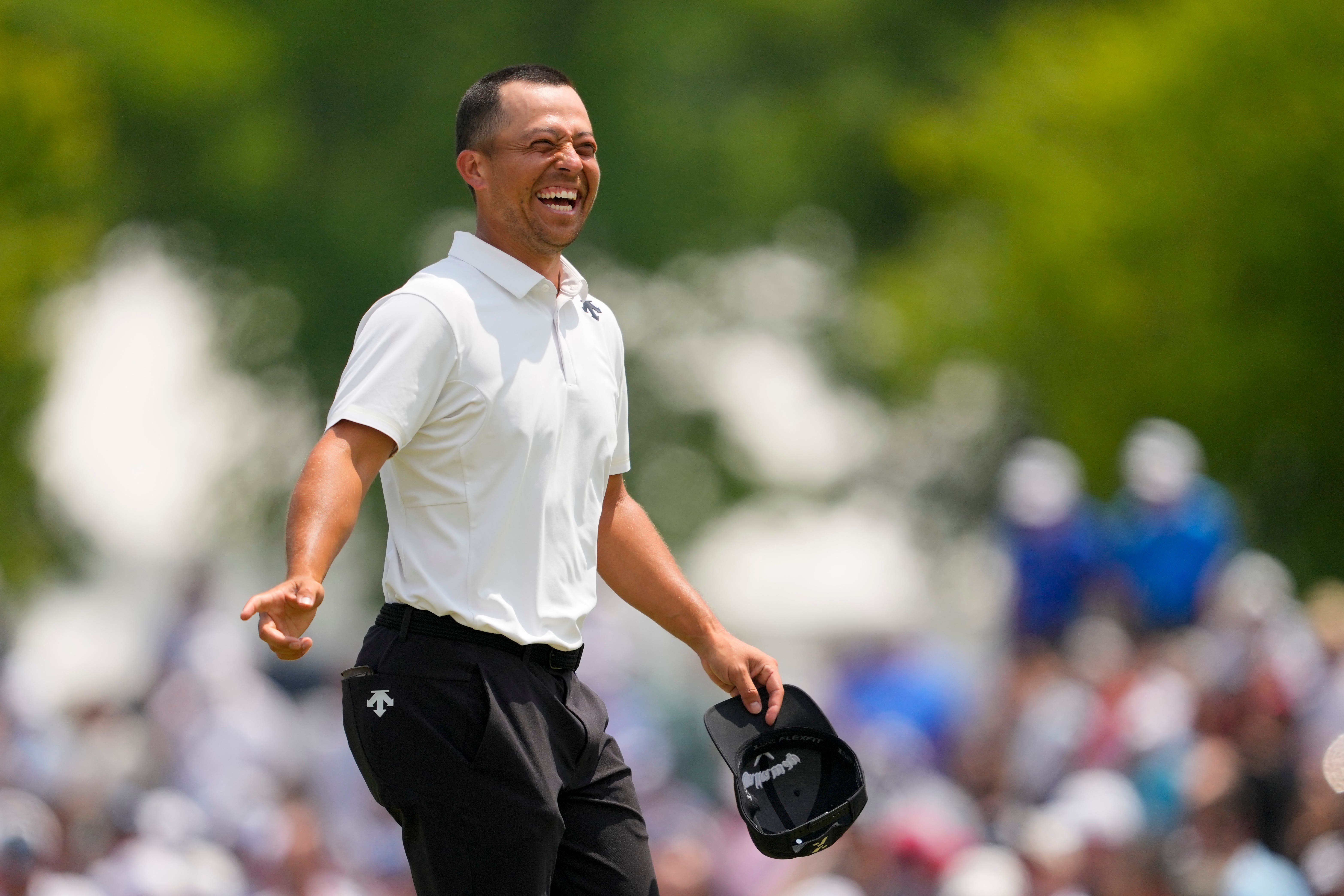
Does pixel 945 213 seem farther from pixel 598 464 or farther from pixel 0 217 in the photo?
pixel 598 464

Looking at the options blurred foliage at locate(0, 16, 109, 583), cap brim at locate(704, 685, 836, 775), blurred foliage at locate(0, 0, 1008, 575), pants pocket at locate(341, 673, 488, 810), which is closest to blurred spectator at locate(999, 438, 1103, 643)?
cap brim at locate(704, 685, 836, 775)

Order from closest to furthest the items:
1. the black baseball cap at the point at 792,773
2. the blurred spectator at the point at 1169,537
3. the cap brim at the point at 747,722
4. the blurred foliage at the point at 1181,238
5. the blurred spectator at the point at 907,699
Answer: the black baseball cap at the point at 792,773, the cap brim at the point at 747,722, the blurred spectator at the point at 1169,537, the blurred spectator at the point at 907,699, the blurred foliage at the point at 1181,238

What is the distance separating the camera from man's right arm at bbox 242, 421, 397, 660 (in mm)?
3047

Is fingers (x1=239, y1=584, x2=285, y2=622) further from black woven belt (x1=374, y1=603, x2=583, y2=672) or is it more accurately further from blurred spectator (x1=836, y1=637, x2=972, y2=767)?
blurred spectator (x1=836, y1=637, x2=972, y2=767)

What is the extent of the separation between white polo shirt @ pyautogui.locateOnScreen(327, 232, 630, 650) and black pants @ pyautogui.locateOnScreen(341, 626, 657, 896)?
4.1 inches

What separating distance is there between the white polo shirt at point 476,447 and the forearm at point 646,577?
0.34m

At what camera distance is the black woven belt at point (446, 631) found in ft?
11.5

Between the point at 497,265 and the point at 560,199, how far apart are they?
0.70 ft

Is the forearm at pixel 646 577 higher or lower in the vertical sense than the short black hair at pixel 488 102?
lower

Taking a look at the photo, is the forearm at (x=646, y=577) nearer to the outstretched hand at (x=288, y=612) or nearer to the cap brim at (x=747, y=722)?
the cap brim at (x=747, y=722)

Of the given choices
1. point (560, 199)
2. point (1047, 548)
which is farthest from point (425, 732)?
point (1047, 548)

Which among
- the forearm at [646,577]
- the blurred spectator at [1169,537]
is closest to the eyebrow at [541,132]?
the forearm at [646,577]

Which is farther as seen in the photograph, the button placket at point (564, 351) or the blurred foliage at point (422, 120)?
the blurred foliage at point (422, 120)

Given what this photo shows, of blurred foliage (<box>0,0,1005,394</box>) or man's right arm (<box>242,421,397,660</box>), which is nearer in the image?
man's right arm (<box>242,421,397,660</box>)
